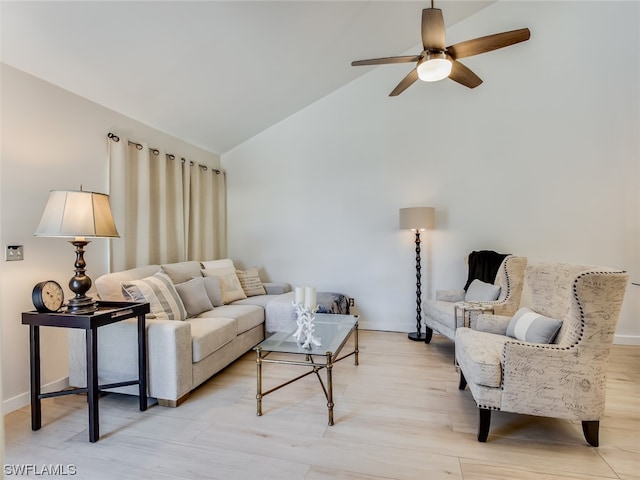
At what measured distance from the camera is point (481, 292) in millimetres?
3471

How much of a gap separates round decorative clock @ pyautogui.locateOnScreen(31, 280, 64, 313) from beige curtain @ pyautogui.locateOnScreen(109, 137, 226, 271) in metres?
0.90

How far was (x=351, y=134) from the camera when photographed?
458 cm

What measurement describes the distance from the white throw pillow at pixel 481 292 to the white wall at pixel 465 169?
0.63 m

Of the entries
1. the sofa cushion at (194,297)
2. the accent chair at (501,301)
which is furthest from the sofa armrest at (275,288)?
the accent chair at (501,301)

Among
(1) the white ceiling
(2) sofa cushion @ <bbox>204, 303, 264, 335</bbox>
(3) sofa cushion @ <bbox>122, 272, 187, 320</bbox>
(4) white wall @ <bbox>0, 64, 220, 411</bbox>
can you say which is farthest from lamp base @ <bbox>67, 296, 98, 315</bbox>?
(1) the white ceiling

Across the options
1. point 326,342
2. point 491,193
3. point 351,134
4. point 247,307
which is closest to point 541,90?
point 491,193

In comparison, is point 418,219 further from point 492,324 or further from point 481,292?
point 492,324

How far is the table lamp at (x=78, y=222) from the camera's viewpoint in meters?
2.15

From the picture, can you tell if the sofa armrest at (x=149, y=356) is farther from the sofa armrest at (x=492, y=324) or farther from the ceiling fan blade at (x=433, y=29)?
the ceiling fan blade at (x=433, y=29)

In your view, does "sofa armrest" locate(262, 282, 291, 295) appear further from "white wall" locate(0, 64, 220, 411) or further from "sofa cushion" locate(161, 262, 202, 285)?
"white wall" locate(0, 64, 220, 411)

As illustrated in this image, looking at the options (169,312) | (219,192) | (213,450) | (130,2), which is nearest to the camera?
(213,450)

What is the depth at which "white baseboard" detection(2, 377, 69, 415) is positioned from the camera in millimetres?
2400

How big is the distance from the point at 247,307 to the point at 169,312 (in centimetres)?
93

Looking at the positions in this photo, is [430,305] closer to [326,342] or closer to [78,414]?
[326,342]
